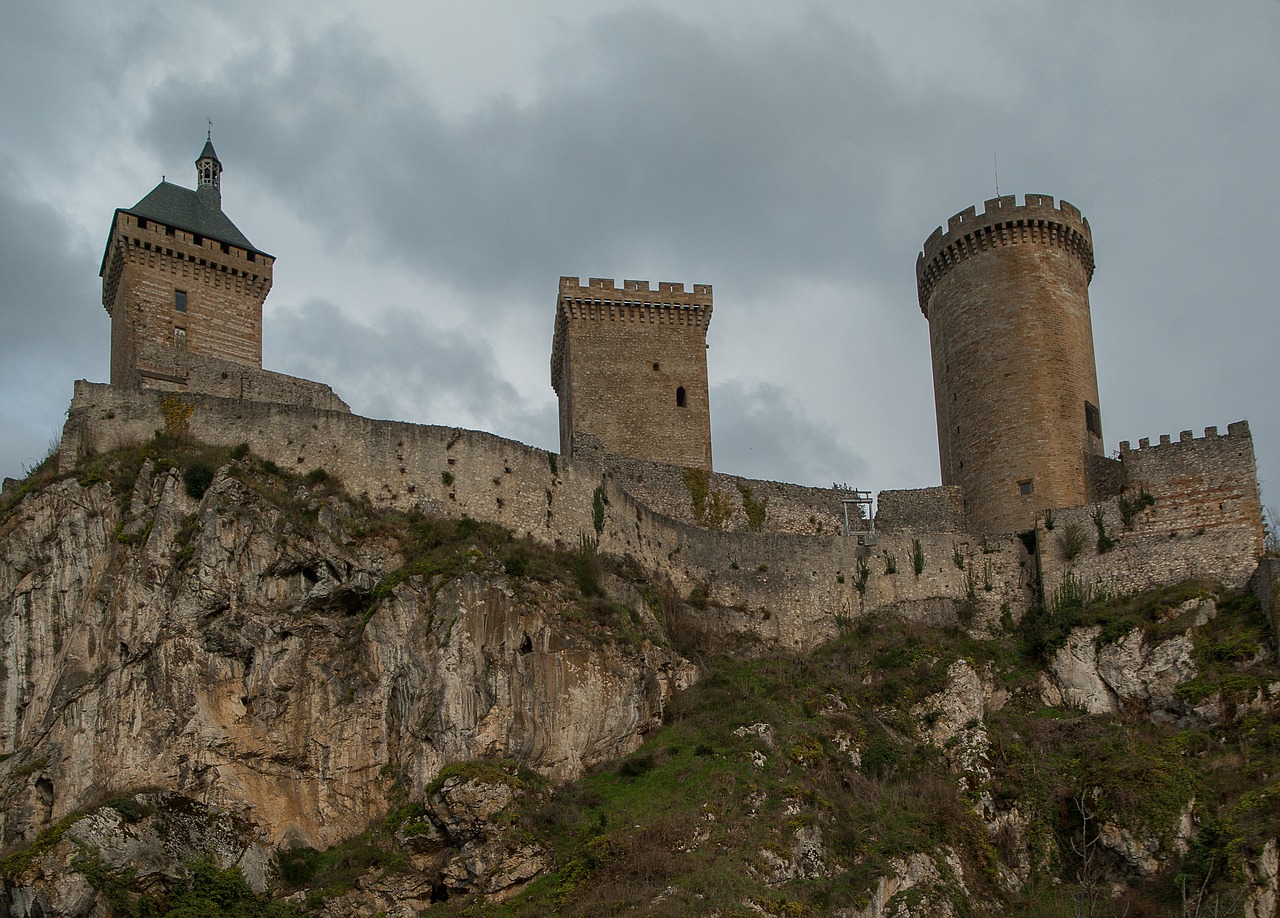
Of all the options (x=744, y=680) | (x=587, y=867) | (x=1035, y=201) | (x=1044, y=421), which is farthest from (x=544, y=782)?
(x=1035, y=201)

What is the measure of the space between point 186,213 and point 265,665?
18.7 m

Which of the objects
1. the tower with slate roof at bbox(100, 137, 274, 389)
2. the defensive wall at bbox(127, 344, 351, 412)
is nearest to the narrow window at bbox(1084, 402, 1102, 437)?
the defensive wall at bbox(127, 344, 351, 412)

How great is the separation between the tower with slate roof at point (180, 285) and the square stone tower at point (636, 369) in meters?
10.5

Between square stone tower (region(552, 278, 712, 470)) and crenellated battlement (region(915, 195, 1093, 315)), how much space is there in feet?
28.2

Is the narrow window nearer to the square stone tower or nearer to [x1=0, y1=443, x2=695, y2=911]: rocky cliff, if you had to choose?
the square stone tower

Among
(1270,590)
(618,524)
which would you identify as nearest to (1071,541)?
(1270,590)

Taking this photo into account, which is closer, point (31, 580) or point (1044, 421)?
point (31, 580)

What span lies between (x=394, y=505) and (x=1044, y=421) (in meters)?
19.3

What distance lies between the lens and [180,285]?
143 ft

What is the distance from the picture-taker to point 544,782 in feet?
104

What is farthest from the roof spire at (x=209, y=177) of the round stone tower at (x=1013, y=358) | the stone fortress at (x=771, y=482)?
the round stone tower at (x=1013, y=358)

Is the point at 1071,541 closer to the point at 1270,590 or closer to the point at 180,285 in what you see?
the point at 1270,590

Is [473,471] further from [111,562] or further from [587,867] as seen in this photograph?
[587,867]

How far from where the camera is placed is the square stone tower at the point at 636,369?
49.2 metres
